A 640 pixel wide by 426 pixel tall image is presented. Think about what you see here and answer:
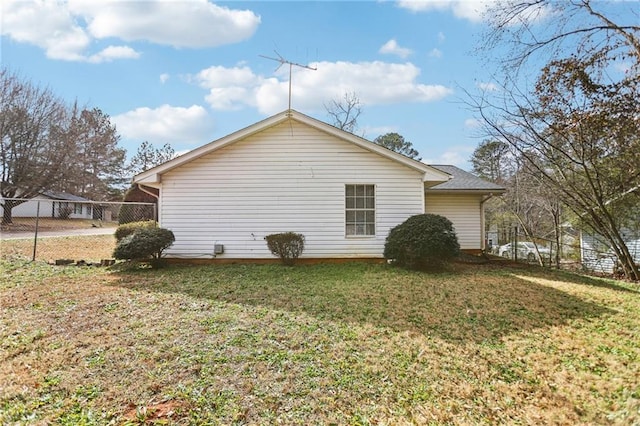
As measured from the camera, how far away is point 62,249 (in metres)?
12.5

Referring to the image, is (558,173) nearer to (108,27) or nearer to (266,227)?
(266,227)

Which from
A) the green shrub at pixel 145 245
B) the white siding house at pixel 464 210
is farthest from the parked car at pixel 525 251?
the green shrub at pixel 145 245

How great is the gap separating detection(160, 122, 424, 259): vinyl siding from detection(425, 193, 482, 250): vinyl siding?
134 inches

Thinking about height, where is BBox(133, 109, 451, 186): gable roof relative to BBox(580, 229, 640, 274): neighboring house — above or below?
above

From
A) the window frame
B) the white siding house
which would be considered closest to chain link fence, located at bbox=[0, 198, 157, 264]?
the window frame

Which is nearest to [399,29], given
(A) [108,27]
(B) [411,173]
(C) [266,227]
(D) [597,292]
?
(B) [411,173]

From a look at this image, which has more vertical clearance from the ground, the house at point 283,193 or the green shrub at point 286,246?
the house at point 283,193

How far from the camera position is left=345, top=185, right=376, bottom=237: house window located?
1020 cm

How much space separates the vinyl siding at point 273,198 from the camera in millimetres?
10086

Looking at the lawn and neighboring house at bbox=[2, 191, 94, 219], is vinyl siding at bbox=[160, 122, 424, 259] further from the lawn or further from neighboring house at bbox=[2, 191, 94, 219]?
neighboring house at bbox=[2, 191, 94, 219]

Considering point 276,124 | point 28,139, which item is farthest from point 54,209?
point 276,124

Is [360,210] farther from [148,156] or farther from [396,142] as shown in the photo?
[148,156]

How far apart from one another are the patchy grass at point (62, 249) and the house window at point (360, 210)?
7453mm

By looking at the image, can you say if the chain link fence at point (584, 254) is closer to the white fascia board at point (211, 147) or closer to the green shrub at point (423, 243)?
the green shrub at point (423, 243)
